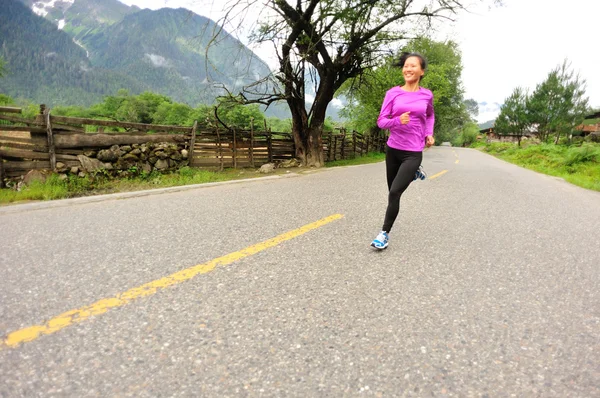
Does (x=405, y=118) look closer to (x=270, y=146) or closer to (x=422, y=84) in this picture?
(x=270, y=146)

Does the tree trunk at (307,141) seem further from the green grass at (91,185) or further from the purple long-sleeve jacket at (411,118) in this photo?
the purple long-sleeve jacket at (411,118)

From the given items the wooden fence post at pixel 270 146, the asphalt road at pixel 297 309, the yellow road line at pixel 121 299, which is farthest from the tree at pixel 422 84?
the yellow road line at pixel 121 299

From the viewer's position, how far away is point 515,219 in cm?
470

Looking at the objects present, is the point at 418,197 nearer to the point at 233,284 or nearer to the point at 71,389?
the point at 233,284

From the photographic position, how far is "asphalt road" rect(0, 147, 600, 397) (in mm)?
1449

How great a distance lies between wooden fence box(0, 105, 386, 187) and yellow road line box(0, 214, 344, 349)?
7942mm

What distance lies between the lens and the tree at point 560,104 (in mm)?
34406

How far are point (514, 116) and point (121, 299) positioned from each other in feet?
165

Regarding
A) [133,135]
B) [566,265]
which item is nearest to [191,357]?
[566,265]

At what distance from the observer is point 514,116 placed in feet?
132

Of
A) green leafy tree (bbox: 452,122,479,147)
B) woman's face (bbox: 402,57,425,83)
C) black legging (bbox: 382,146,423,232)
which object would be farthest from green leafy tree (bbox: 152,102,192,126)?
black legging (bbox: 382,146,423,232)

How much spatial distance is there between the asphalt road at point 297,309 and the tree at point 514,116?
44.4m

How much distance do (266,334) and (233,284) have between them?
673 millimetres

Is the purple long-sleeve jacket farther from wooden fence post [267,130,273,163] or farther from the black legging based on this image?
wooden fence post [267,130,273,163]
